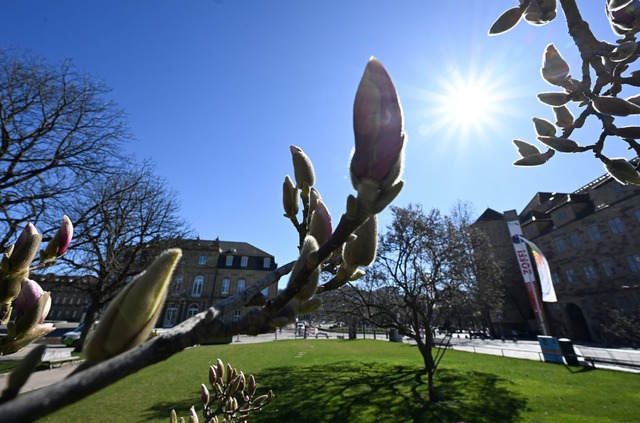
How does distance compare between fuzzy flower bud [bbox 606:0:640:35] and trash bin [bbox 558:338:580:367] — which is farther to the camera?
trash bin [bbox 558:338:580:367]

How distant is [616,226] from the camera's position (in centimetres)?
2478

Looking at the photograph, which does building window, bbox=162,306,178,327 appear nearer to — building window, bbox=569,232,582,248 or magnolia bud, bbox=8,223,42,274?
magnolia bud, bbox=8,223,42,274

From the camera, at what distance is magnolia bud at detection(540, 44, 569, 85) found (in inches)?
69.6

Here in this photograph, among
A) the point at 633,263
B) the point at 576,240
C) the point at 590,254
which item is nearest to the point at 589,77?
the point at 633,263

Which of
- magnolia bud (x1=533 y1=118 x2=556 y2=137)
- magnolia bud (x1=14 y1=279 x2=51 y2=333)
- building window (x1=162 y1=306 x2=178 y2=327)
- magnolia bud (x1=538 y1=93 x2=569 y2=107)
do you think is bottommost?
magnolia bud (x1=14 y1=279 x2=51 y2=333)

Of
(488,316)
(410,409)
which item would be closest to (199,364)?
(410,409)

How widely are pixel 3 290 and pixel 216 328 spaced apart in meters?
1.34

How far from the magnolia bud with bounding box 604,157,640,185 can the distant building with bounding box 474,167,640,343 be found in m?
27.1

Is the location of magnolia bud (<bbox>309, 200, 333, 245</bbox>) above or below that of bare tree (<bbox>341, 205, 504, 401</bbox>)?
below

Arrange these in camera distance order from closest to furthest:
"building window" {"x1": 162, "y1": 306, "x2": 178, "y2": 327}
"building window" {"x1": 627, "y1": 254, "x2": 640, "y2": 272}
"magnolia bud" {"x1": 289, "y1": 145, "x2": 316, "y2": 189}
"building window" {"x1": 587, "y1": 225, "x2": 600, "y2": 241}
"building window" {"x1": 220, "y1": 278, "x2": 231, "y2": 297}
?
"magnolia bud" {"x1": 289, "y1": 145, "x2": 316, "y2": 189} → "building window" {"x1": 627, "y1": 254, "x2": 640, "y2": 272} → "building window" {"x1": 587, "y1": 225, "x2": 600, "y2": 241} → "building window" {"x1": 162, "y1": 306, "x2": 178, "y2": 327} → "building window" {"x1": 220, "y1": 278, "x2": 231, "y2": 297}

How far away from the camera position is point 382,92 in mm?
691

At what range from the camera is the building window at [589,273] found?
26691mm

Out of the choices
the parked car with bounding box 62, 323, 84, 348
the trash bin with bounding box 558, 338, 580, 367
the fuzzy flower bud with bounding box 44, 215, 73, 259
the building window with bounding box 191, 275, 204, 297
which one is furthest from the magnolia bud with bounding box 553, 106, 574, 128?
the building window with bounding box 191, 275, 204, 297

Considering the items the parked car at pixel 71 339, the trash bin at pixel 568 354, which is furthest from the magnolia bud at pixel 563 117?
the parked car at pixel 71 339
